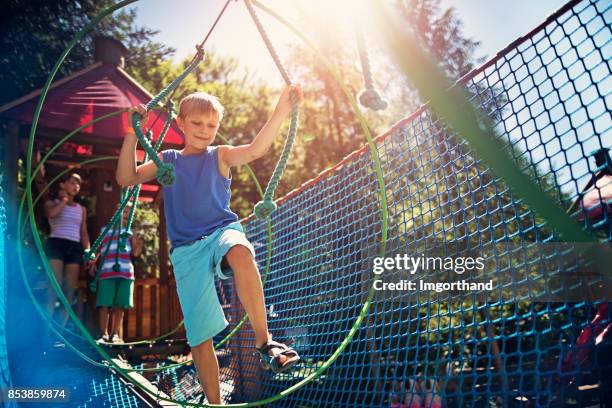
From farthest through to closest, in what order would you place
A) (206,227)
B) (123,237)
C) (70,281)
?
(70,281), (123,237), (206,227)

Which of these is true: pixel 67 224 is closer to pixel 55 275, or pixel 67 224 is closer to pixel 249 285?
pixel 55 275

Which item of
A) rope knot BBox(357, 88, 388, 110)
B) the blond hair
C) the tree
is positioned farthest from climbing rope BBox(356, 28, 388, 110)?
the tree

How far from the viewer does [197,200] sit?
2.16 metres

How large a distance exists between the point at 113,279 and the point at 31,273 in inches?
53.4

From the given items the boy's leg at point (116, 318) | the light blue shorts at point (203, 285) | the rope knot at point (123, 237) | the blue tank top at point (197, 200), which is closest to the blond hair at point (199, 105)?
the blue tank top at point (197, 200)

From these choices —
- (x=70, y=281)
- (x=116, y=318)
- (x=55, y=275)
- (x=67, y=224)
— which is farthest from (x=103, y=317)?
(x=67, y=224)

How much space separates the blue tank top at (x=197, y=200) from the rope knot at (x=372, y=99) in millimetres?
776

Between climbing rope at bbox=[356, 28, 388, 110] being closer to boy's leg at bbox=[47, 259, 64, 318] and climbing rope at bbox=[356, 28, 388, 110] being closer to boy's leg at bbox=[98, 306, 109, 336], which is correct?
boy's leg at bbox=[47, 259, 64, 318]

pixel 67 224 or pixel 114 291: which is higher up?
pixel 67 224

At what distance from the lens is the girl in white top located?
14.1ft

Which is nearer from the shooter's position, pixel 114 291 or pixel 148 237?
pixel 114 291

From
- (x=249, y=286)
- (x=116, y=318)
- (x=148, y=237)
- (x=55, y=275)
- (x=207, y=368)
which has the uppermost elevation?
(x=148, y=237)

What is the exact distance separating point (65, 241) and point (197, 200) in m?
2.82

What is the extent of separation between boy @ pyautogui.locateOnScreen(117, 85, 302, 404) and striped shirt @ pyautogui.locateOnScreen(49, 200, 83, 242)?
2.58 m
